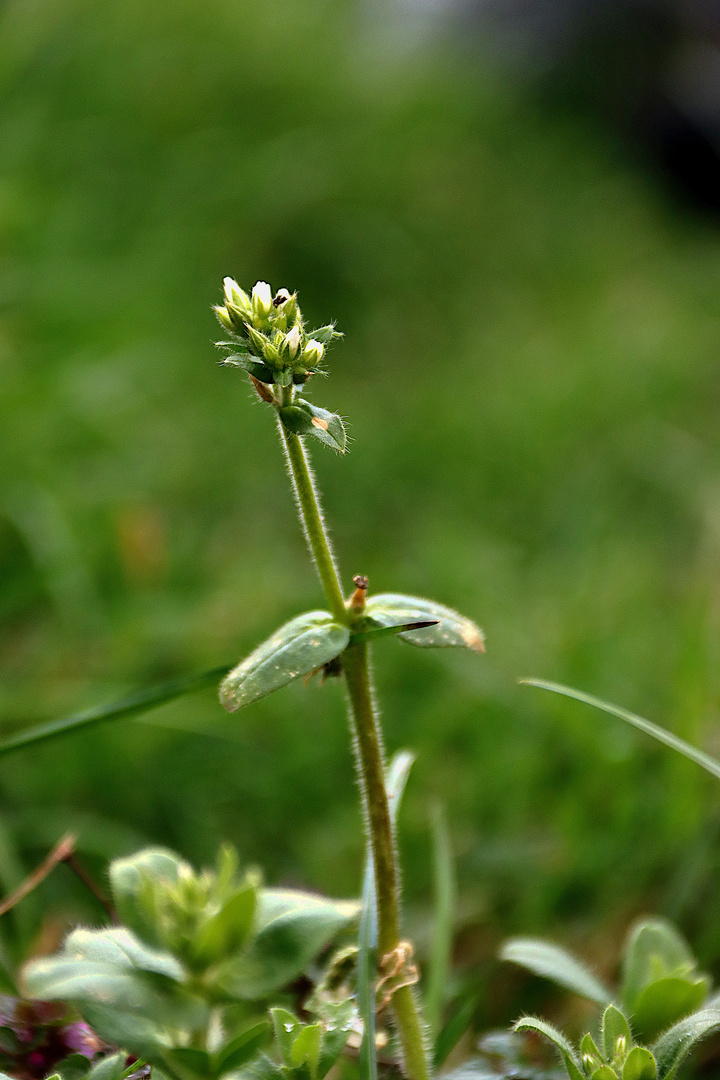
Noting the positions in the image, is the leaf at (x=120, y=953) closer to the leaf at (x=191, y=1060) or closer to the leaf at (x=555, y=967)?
the leaf at (x=191, y=1060)

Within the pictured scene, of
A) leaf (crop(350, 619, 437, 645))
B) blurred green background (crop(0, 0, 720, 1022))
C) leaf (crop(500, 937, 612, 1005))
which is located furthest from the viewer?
blurred green background (crop(0, 0, 720, 1022))

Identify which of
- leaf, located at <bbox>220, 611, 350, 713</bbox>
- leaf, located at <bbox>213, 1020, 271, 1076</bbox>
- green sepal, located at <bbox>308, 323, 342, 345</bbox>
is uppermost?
green sepal, located at <bbox>308, 323, 342, 345</bbox>

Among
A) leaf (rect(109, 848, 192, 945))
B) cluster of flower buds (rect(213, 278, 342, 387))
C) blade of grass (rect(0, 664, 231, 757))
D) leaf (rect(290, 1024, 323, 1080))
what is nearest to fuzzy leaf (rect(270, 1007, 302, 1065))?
leaf (rect(290, 1024, 323, 1080))

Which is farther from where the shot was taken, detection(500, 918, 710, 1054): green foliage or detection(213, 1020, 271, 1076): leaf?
detection(500, 918, 710, 1054): green foliage

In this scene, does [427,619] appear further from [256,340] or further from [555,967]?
[555,967]

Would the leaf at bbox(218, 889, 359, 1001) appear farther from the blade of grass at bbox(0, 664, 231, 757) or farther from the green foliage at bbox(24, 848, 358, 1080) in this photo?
the blade of grass at bbox(0, 664, 231, 757)

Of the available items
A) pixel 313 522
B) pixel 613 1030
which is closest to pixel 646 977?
pixel 613 1030
